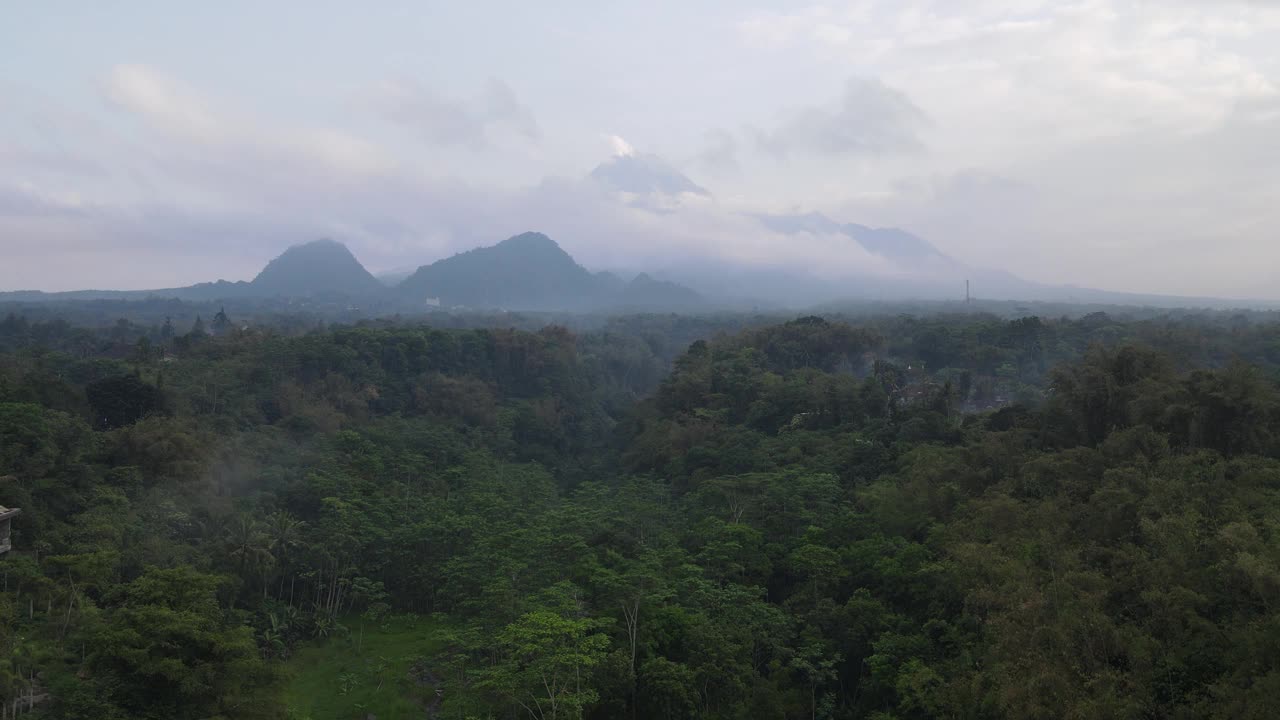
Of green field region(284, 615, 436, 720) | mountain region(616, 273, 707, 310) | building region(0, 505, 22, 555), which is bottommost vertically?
green field region(284, 615, 436, 720)

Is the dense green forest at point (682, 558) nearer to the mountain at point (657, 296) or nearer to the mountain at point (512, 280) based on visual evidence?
the mountain at point (657, 296)

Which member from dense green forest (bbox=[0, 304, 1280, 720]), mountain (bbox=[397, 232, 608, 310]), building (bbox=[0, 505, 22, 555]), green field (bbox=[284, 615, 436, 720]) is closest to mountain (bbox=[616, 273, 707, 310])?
mountain (bbox=[397, 232, 608, 310])

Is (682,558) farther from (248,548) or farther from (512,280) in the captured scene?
(512,280)

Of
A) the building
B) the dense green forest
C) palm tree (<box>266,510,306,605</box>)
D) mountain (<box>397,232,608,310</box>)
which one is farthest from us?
mountain (<box>397,232,608,310</box>)

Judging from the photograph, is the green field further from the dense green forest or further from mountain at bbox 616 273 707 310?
mountain at bbox 616 273 707 310

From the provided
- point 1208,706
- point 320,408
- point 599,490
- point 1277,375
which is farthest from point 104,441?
point 1277,375

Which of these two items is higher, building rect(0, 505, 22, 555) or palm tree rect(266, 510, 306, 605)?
building rect(0, 505, 22, 555)

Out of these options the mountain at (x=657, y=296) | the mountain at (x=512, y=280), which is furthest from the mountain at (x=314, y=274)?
the mountain at (x=657, y=296)

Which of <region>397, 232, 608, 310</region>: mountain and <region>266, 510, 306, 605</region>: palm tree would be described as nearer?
<region>266, 510, 306, 605</region>: palm tree
